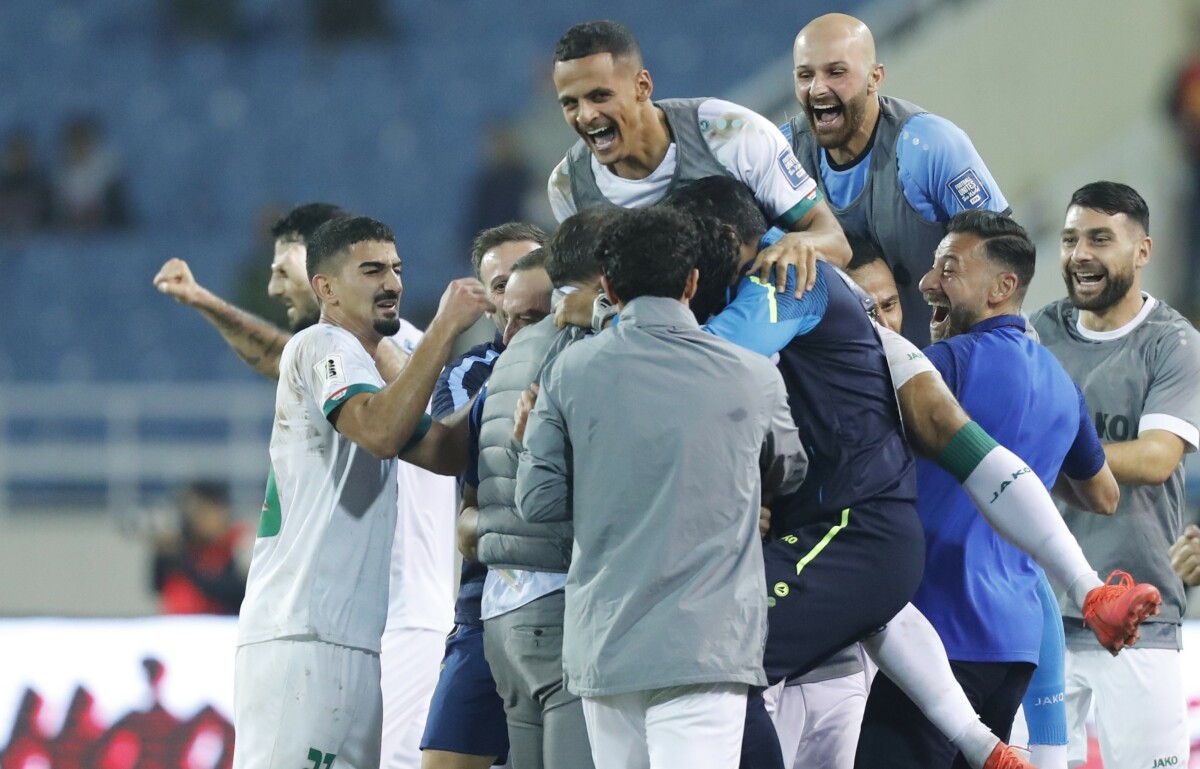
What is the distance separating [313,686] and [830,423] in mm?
1524

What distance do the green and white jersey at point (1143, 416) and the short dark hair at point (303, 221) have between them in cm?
262

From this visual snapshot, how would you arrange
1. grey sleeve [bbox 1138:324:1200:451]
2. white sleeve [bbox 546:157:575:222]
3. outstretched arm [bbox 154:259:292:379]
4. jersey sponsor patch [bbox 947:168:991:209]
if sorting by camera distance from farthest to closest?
outstretched arm [bbox 154:259:292:379] → grey sleeve [bbox 1138:324:1200:451] → jersey sponsor patch [bbox 947:168:991:209] → white sleeve [bbox 546:157:575:222]

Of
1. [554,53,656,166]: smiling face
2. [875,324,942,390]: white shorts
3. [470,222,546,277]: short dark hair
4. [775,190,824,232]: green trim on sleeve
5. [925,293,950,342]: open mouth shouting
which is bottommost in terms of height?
[875,324,942,390]: white shorts

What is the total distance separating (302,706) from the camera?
4.28 m

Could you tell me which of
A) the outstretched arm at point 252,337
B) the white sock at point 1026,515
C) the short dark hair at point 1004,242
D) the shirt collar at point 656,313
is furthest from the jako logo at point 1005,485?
the outstretched arm at point 252,337

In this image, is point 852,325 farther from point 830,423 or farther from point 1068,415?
point 1068,415

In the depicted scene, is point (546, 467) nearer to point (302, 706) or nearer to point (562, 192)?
point (302, 706)

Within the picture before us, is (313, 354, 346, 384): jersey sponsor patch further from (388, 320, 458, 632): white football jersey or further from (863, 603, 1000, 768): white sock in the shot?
(863, 603, 1000, 768): white sock

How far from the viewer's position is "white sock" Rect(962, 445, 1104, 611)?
152 inches

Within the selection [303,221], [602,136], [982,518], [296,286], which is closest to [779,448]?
[982,518]

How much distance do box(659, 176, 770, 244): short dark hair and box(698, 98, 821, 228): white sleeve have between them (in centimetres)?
33

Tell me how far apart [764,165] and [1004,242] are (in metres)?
0.66

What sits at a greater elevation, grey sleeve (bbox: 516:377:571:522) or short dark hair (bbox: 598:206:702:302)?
short dark hair (bbox: 598:206:702:302)

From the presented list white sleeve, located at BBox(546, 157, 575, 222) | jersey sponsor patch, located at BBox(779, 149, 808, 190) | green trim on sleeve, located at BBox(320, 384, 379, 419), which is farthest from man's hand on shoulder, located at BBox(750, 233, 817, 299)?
green trim on sleeve, located at BBox(320, 384, 379, 419)
